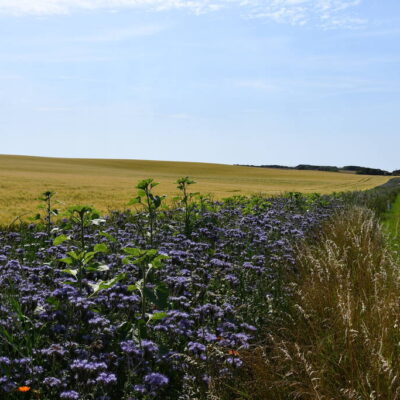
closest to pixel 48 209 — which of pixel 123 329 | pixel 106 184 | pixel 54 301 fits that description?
pixel 54 301

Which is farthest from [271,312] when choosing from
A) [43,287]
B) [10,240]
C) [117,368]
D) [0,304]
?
[10,240]

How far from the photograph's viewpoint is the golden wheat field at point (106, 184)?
609 inches

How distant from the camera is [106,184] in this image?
3294 cm

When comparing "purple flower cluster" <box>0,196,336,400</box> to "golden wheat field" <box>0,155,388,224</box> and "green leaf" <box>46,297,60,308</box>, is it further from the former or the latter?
"golden wheat field" <box>0,155,388,224</box>

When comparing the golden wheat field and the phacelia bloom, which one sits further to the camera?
the golden wheat field

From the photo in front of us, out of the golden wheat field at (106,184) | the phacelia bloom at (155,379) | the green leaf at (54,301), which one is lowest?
the phacelia bloom at (155,379)

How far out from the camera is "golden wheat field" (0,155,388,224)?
15.5 m

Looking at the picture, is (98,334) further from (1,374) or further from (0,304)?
(0,304)

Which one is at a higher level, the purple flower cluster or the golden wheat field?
the golden wheat field

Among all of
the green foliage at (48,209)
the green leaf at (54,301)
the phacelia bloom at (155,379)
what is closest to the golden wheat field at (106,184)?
the green foliage at (48,209)

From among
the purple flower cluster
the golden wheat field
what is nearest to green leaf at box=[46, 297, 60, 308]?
the purple flower cluster

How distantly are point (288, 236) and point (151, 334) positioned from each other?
5074 millimetres

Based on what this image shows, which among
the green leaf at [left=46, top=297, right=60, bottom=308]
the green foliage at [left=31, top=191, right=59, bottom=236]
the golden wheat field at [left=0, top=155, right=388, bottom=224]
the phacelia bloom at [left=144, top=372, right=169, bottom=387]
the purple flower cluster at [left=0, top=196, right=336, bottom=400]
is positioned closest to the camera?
the phacelia bloom at [left=144, top=372, right=169, bottom=387]

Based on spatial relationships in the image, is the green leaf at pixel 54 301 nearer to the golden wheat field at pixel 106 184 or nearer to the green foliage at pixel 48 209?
the golden wheat field at pixel 106 184
